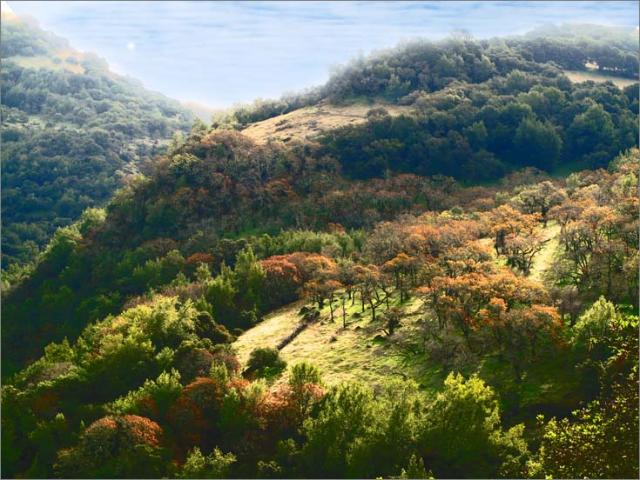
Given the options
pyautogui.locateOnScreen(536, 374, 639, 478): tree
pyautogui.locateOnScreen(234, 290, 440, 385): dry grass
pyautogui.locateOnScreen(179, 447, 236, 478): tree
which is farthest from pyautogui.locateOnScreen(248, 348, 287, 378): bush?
pyautogui.locateOnScreen(536, 374, 639, 478): tree

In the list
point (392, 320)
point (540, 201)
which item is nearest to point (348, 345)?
point (392, 320)

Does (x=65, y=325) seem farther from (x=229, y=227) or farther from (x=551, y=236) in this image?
(x=551, y=236)

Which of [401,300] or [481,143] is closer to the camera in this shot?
[401,300]

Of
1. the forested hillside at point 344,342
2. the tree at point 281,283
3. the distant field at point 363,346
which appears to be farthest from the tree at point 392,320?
the tree at point 281,283

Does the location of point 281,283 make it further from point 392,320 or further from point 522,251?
point 522,251

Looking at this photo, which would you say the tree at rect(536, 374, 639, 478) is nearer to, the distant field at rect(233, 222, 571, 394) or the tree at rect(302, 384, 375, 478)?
the distant field at rect(233, 222, 571, 394)

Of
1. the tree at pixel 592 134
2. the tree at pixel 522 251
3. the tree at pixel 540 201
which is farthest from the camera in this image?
the tree at pixel 592 134

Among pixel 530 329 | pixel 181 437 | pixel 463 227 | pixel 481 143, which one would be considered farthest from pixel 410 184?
pixel 181 437

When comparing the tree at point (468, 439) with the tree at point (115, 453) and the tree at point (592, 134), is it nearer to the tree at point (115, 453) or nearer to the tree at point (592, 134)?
the tree at point (115, 453)
